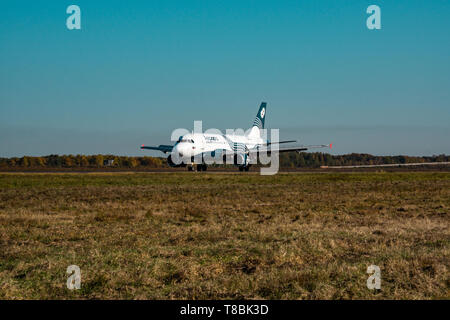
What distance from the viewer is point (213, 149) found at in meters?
60.2

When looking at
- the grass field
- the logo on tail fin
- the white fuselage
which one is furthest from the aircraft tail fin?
the grass field

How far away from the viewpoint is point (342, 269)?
934 cm

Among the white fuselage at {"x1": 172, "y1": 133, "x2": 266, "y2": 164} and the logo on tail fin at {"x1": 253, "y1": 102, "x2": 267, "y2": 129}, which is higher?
the logo on tail fin at {"x1": 253, "y1": 102, "x2": 267, "y2": 129}

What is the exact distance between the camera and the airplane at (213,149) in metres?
55.7

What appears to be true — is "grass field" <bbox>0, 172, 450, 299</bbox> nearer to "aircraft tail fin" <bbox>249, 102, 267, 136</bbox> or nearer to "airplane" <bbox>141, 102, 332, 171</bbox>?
"airplane" <bbox>141, 102, 332, 171</bbox>

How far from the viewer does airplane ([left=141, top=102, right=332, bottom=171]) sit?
55.7 meters

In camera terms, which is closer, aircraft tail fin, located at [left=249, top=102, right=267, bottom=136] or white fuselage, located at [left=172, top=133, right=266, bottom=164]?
white fuselage, located at [left=172, top=133, right=266, bottom=164]

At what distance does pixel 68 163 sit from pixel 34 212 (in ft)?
457

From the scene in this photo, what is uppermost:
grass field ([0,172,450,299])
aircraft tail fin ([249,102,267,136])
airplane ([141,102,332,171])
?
aircraft tail fin ([249,102,267,136])

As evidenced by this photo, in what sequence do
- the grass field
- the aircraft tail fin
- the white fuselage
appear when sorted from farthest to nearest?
the aircraft tail fin < the white fuselage < the grass field

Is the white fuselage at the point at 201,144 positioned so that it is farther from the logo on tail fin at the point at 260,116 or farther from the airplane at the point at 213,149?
the logo on tail fin at the point at 260,116

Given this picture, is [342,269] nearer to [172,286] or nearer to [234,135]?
[172,286]

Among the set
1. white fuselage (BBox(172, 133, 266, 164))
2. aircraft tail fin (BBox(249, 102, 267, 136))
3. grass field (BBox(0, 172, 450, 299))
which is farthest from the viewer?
aircraft tail fin (BBox(249, 102, 267, 136))
